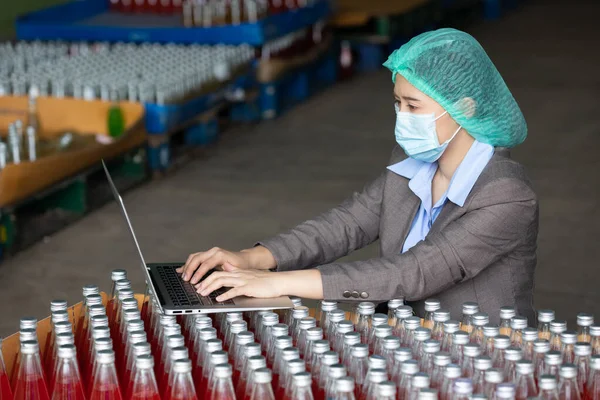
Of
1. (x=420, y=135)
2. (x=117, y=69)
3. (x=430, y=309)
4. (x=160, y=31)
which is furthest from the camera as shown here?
(x=160, y=31)

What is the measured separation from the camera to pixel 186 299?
95.3 inches

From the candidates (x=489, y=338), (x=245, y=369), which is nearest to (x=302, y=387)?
(x=245, y=369)

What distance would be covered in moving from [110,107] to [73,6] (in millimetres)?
3105

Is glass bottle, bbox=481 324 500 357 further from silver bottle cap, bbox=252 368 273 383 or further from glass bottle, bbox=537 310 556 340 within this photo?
silver bottle cap, bbox=252 368 273 383

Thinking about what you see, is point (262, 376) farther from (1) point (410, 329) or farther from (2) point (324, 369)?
(1) point (410, 329)

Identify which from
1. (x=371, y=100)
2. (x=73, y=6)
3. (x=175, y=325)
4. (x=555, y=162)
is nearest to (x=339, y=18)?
(x=371, y=100)

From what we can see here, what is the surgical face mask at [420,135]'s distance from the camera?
2.77 metres

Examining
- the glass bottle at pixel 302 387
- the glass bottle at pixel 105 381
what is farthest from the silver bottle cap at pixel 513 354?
the glass bottle at pixel 105 381

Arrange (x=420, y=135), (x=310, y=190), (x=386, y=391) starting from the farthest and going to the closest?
(x=310, y=190), (x=420, y=135), (x=386, y=391)

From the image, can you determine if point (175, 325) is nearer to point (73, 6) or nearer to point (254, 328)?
point (254, 328)

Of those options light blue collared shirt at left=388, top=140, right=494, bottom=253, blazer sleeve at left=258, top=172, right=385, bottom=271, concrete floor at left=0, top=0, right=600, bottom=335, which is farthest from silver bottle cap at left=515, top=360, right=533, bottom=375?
concrete floor at left=0, top=0, right=600, bottom=335

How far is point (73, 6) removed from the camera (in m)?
9.36

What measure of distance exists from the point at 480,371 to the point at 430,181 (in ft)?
3.60

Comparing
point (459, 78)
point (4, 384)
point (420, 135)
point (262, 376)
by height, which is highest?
point (459, 78)
